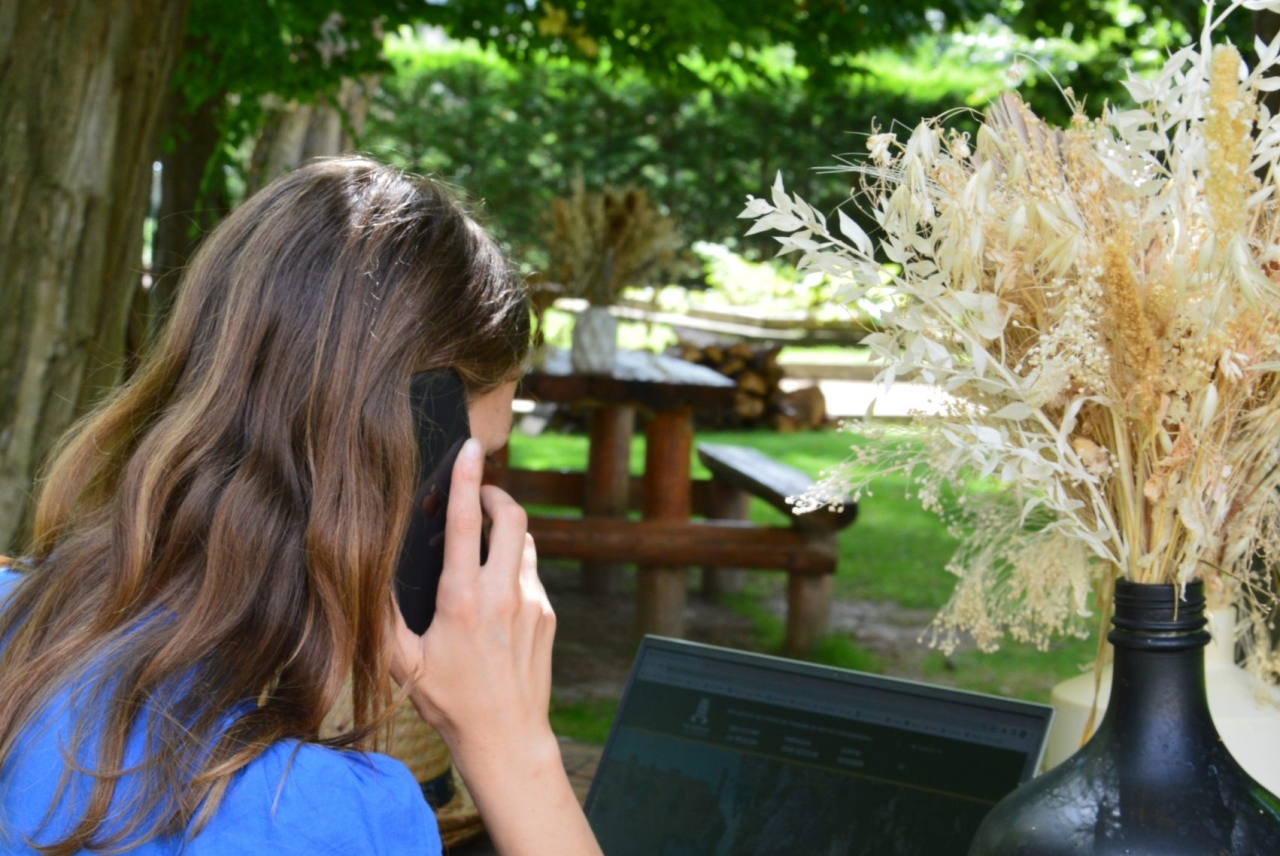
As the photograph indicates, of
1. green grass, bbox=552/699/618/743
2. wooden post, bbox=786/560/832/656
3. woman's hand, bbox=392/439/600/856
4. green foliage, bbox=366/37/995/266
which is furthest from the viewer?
green foliage, bbox=366/37/995/266

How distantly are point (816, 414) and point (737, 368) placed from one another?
6.07 feet

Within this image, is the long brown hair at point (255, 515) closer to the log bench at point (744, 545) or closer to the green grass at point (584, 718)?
the green grass at point (584, 718)

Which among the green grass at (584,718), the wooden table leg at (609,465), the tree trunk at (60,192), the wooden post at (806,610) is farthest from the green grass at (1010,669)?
the tree trunk at (60,192)

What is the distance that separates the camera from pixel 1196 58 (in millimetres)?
962

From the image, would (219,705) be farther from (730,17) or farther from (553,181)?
(553,181)

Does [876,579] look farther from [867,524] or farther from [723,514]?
[867,524]

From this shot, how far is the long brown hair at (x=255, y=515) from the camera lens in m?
0.93

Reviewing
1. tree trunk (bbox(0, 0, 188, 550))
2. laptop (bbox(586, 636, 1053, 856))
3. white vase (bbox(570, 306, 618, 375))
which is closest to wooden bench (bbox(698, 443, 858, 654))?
white vase (bbox(570, 306, 618, 375))

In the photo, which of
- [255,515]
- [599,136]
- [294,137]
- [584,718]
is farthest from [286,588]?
[599,136]

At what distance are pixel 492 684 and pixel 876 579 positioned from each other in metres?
5.15

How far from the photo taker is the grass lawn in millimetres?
4453

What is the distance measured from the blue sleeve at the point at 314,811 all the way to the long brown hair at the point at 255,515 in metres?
Result: 0.02

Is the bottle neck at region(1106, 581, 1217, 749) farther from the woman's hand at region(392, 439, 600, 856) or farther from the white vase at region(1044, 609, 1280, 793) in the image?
the woman's hand at region(392, 439, 600, 856)

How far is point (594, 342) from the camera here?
4664mm
